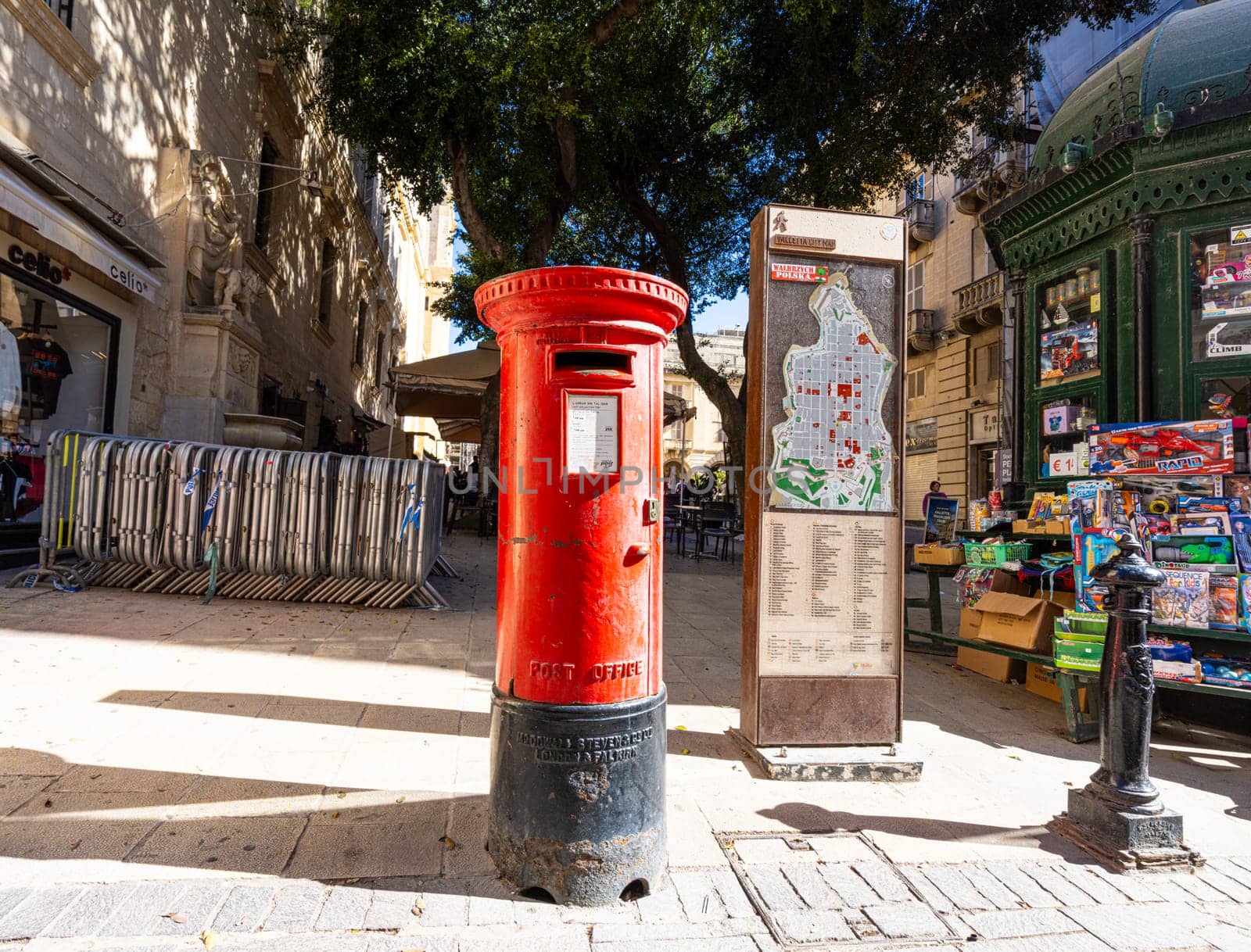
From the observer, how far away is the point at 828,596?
12.4ft

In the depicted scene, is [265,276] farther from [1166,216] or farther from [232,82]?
[1166,216]

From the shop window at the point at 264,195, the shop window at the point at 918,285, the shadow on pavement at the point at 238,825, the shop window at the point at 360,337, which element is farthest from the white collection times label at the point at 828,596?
the shop window at the point at 918,285

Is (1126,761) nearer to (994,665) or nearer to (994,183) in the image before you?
(994,665)

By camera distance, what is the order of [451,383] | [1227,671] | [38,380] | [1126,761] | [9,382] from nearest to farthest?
1. [1126,761]
2. [1227,671]
3. [9,382]
4. [38,380]
5. [451,383]

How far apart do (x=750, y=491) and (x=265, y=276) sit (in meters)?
13.6

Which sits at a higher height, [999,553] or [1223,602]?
[999,553]

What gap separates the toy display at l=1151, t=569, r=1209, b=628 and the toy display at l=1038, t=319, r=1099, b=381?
216cm

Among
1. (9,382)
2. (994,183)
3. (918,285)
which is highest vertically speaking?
(918,285)

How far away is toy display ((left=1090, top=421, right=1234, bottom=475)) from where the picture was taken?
15.5ft

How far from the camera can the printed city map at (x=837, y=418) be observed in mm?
3770

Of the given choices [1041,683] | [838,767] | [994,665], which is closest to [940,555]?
[994,665]

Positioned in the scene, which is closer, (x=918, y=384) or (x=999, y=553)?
(x=999, y=553)

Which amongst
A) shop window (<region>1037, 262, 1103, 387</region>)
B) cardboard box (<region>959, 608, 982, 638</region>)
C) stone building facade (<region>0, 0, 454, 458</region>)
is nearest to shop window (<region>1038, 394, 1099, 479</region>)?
shop window (<region>1037, 262, 1103, 387</region>)

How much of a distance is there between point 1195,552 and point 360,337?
25.8 m
